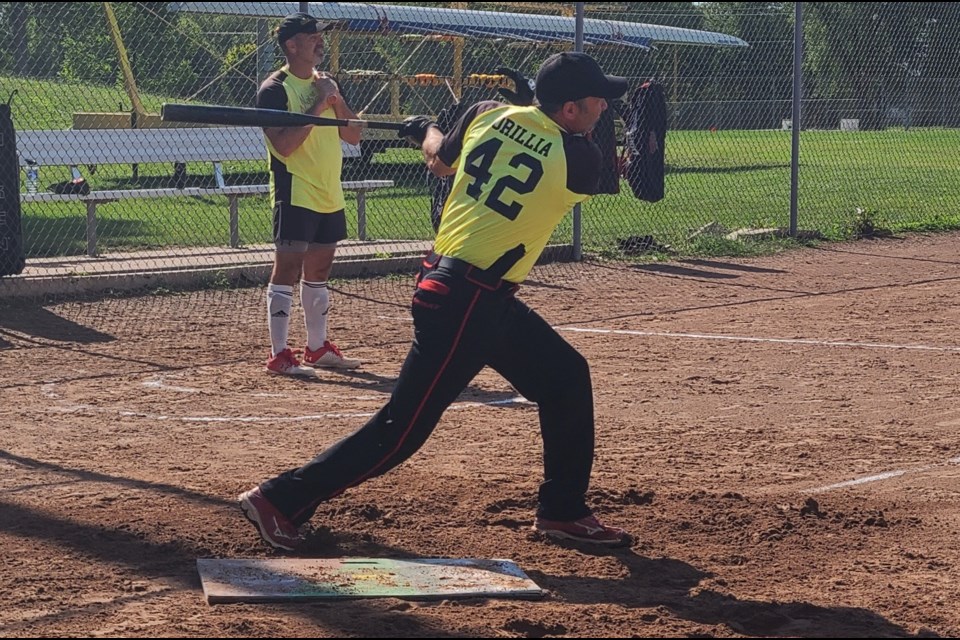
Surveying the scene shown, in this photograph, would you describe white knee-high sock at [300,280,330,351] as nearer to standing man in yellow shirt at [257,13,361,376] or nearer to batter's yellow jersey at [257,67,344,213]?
standing man in yellow shirt at [257,13,361,376]

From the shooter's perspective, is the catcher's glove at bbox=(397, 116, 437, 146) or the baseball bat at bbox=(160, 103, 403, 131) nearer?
the catcher's glove at bbox=(397, 116, 437, 146)

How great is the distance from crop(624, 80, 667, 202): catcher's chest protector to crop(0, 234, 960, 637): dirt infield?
13.1 ft

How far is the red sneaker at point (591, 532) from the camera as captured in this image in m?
5.29

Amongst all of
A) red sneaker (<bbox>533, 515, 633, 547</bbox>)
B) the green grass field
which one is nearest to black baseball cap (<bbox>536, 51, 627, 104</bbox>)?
red sneaker (<bbox>533, 515, 633, 547</bbox>)

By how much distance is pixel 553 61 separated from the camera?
5078 millimetres

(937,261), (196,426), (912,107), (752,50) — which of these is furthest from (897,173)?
(196,426)

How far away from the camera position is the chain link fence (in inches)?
541

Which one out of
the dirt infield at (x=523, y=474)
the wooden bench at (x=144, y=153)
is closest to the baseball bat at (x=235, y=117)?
the dirt infield at (x=523, y=474)

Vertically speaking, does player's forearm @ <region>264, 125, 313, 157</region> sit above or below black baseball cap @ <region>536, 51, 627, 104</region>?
below

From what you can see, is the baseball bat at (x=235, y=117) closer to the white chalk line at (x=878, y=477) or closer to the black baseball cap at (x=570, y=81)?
the black baseball cap at (x=570, y=81)

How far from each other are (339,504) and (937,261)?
10358 mm

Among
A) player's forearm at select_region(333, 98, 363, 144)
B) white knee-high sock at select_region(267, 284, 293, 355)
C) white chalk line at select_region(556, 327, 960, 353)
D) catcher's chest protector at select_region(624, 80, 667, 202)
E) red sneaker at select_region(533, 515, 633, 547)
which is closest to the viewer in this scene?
red sneaker at select_region(533, 515, 633, 547)

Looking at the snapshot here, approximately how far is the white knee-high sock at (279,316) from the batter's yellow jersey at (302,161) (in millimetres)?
590

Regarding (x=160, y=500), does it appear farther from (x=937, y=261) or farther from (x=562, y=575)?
(x=937, y=261)
